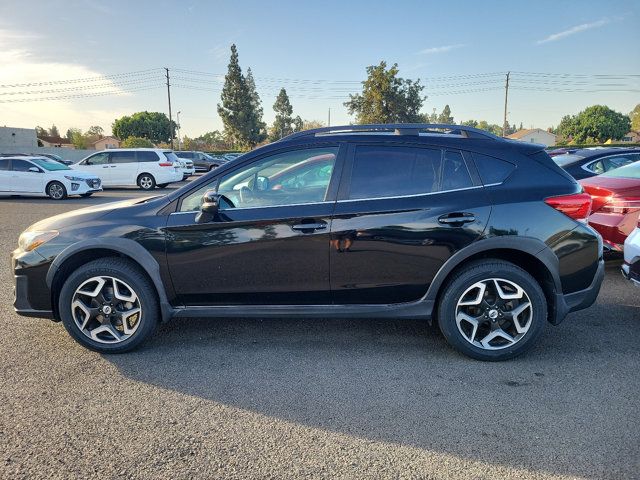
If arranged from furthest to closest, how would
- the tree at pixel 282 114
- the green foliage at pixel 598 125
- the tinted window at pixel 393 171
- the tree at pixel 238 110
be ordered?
the tree at pixel 282 114 < the green foliage at pixel 598 125 < the tree at pixel 238 110 < the tinted window at pixel 393 171

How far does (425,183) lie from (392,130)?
59cm

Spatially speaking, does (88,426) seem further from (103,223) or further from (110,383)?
(103,223)

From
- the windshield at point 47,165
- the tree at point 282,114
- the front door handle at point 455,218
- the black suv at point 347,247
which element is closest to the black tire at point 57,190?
the windshield at point 47,165

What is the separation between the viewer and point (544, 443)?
2424 mm

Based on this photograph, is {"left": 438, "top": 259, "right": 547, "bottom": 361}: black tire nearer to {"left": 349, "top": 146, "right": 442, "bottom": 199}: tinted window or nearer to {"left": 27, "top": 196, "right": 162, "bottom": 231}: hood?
{"left": 349, "top": 146, "right": 442, "bottom": 199}: tinted window

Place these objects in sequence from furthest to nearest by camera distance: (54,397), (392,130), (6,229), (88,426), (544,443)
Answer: (6,229)
(392,130)
(54,397)
(88,426)
(544,443)

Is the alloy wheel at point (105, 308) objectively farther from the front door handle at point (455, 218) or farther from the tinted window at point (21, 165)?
the tinted window at point (21, 165)

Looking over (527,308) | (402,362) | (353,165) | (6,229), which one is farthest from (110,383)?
(6,229)

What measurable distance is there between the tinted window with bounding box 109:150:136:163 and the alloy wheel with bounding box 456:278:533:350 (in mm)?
18273

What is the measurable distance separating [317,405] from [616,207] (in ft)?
14.7

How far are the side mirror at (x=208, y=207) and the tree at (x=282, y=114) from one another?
85.5m

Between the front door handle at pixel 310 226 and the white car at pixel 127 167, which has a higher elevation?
the white car at pixel 127 167

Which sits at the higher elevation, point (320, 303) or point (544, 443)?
point (320, 303)

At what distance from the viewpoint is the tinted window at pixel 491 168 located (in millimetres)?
3369
